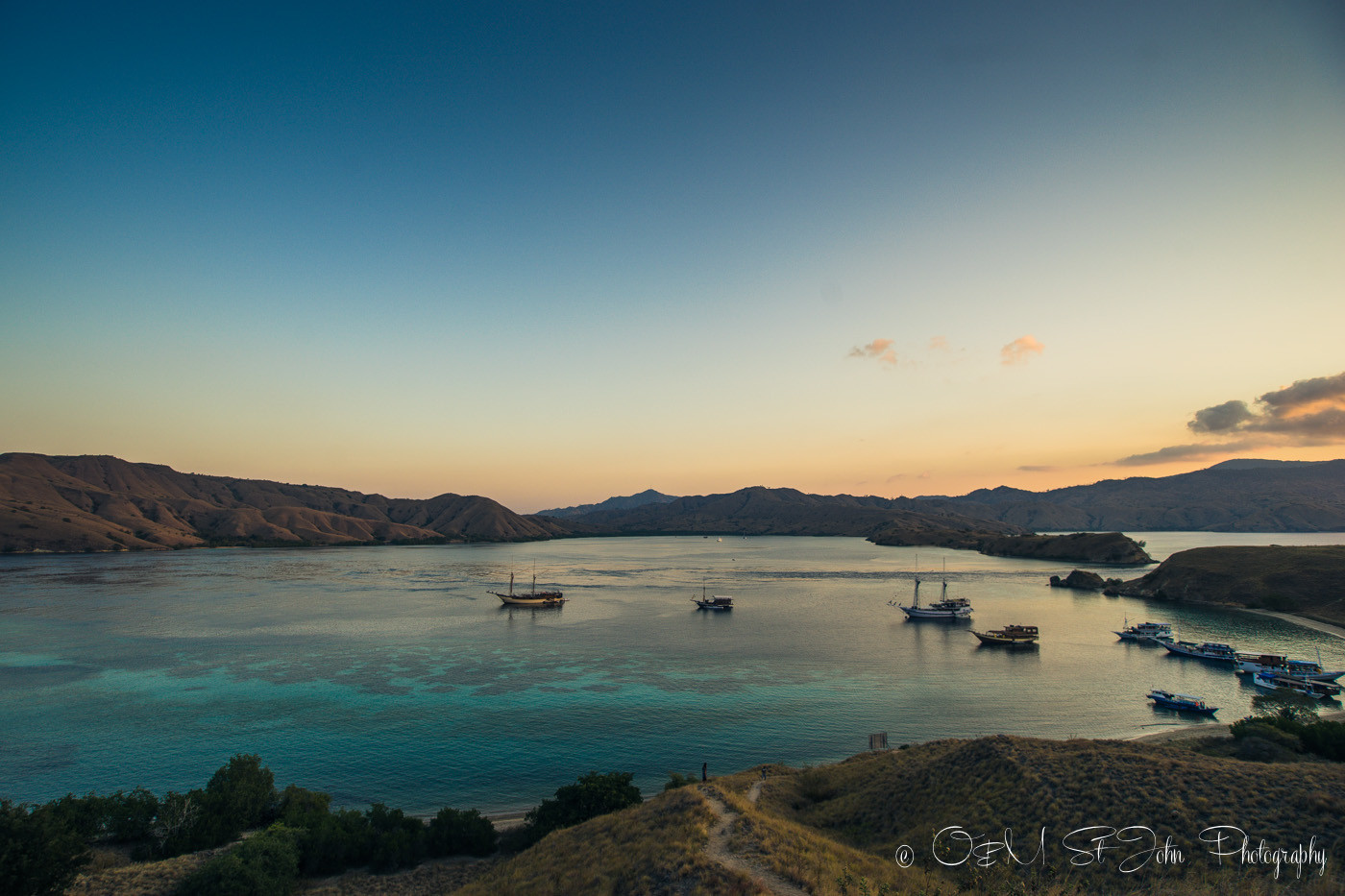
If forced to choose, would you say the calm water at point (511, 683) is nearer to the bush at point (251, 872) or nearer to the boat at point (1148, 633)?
the boat at point (1148, 633)

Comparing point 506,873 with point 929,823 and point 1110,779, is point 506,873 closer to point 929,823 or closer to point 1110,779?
point 929,823

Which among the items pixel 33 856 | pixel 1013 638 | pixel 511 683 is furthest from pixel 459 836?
pixel 1013 638

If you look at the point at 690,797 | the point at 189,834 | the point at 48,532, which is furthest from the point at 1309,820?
the point at 48,532

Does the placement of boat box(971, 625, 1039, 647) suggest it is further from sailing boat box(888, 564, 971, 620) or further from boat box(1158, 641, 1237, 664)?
sailing boat box(888, 564, 971, 620)

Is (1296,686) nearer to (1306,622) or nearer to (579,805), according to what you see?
(1306,622)

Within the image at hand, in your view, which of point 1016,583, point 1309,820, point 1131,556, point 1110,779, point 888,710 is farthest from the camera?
point 1131,556
